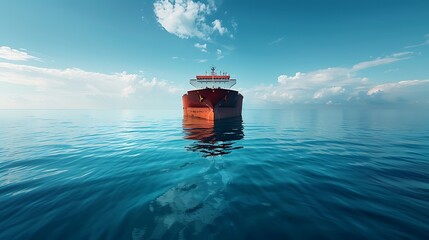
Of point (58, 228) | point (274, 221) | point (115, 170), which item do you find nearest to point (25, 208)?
point (58, 228)

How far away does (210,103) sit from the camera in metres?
26.3

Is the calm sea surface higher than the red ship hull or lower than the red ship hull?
lower

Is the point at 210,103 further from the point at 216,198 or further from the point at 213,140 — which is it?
the point at 216,198

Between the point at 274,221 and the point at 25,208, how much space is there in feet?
22.1

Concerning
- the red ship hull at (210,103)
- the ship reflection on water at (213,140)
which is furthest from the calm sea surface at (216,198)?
the red ship hull at (210,103)

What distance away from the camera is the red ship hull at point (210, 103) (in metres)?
24.9

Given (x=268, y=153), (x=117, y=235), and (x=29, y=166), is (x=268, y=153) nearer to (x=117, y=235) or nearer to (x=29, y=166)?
(x=117, y=235)

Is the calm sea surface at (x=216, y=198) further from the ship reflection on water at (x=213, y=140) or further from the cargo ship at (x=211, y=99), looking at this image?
the cargo ship at (x=211, y=99)

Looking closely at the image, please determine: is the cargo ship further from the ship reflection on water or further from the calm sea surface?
the calm sea surface

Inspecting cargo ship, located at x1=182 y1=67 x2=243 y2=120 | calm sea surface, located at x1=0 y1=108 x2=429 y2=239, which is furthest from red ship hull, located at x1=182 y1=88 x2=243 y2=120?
calm sea surface, located at x1=0 y1=108 x2=429 y2=239

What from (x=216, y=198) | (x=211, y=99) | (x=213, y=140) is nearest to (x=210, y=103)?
(x=211, y=99)

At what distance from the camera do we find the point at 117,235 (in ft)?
11.2

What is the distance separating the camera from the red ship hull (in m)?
24.9

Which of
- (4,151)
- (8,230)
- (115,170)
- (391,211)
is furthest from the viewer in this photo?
(4,151)
